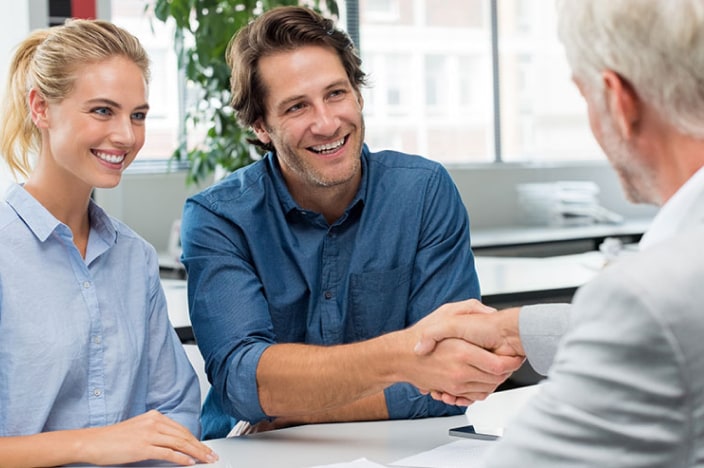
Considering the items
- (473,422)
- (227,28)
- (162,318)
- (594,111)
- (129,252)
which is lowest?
(473,422)

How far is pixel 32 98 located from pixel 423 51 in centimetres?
446

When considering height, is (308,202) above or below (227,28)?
below

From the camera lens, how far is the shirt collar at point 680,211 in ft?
2.95

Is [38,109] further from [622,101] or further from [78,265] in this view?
[622,101]

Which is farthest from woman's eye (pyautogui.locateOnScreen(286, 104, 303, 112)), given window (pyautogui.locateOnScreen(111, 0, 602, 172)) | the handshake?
window (pyautogui.locateOnScreen(111, 0, 602, 172))

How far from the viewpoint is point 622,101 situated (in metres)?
0.95

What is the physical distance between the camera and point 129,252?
1.91m

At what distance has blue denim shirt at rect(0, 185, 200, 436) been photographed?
1.69m

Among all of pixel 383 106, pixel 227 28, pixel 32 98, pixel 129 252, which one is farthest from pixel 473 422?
pixel 383 106

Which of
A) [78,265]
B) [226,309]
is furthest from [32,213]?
[226,309]

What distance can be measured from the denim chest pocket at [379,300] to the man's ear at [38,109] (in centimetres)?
69

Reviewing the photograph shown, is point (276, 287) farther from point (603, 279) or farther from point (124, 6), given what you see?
point (124, 6)

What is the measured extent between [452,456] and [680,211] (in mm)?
749

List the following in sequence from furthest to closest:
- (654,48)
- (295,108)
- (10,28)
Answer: (10,28), (295,108), (654,48)
